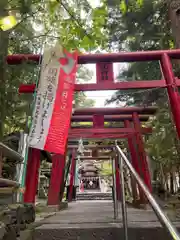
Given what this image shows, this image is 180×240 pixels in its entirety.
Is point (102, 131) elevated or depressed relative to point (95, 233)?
elevated

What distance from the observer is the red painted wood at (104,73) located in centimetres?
500

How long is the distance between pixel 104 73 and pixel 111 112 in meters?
2.37

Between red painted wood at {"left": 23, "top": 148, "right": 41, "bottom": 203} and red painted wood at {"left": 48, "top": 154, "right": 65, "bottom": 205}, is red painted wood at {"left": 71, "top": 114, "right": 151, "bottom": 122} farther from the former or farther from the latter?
red painted wood at {"left": 23, "top": 148, "right": 41, "bottom": 203}

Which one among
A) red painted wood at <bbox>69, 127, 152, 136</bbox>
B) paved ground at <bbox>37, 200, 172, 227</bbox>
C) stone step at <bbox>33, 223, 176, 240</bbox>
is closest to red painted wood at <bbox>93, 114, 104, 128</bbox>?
red painted wood at <bbox>69, 127, 152, 136</bbox>

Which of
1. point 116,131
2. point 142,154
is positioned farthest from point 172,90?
point 116,131

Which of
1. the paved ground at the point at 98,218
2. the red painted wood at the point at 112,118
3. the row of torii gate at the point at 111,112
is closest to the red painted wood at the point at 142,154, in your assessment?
the row of torii gate at the point at 111,112

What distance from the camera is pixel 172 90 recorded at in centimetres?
454

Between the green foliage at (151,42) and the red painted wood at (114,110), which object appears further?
the red painted wood at (114,110)

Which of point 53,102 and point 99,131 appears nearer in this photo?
point 53,102

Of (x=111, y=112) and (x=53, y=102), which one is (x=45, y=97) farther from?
(x=111, y=112)

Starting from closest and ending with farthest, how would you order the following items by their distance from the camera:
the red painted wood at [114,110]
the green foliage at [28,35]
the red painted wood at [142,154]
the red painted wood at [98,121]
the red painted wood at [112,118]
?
the green foliage at [28,35]
the red painted wood at [142,154]
the red painted wood at [114,110]
the red painted wood at [98,121]
the red painted wood at [112,118]

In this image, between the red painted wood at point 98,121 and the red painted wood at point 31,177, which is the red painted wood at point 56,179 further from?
the red painted wood at point 31,177

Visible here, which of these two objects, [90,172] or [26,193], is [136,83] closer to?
[26,193]

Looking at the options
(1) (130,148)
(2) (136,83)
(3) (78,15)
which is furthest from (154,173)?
(3) (78,15)
